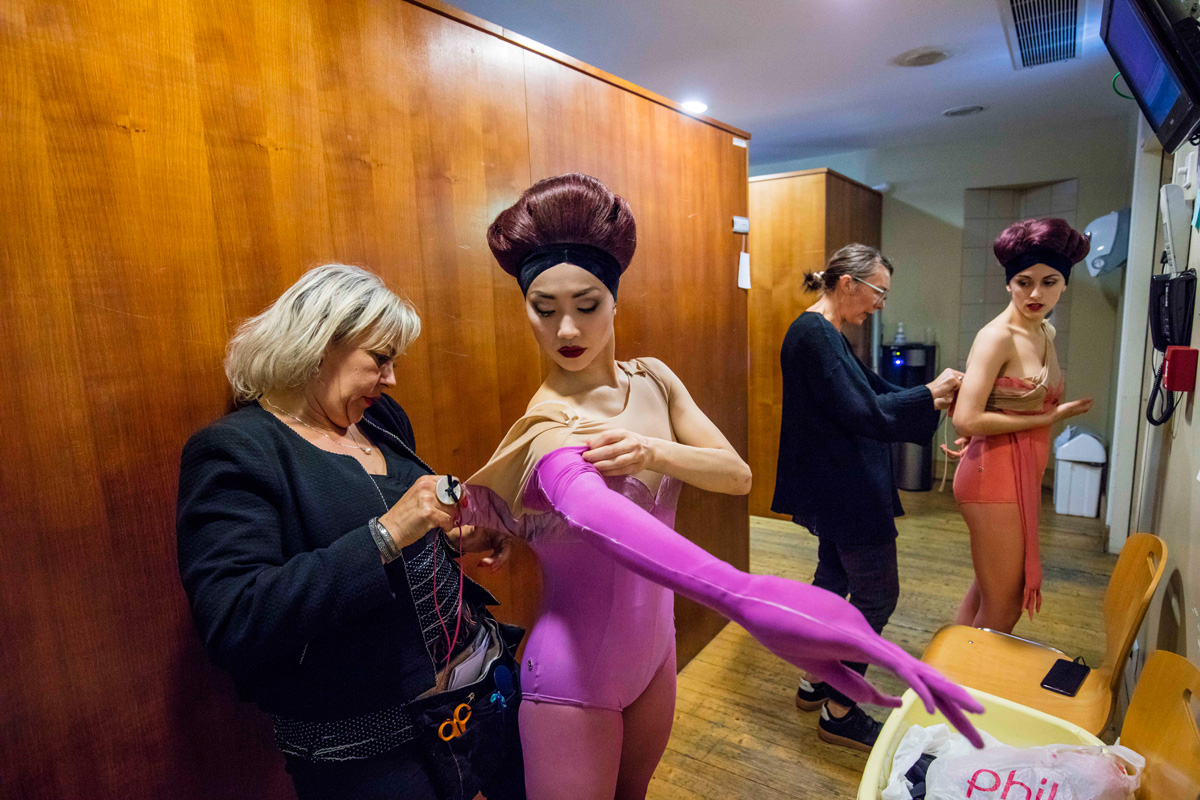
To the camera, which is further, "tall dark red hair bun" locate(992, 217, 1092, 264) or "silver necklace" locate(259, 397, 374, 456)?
"tall dark red hair bun" locate(992, 217, 1092, 264)

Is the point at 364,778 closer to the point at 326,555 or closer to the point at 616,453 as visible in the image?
the point at 326,555

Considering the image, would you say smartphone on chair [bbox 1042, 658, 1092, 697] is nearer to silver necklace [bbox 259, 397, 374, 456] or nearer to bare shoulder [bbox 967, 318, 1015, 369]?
bare shoulder [bbox 967, 318, 1015, 369]

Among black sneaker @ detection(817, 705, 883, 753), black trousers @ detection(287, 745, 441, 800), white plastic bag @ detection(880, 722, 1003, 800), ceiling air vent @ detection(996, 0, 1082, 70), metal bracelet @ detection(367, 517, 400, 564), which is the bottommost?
black sneaker @ detection(817, 705, 883, 753)

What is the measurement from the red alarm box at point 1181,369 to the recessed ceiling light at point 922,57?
91.7 inches

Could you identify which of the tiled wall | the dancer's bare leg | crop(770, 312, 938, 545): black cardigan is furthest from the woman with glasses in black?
the tiled wall

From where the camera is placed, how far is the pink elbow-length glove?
0.52 metres

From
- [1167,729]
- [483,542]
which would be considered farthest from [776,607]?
[1167,729]

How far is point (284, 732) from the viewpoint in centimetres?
99

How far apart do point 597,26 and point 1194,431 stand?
8.49ft

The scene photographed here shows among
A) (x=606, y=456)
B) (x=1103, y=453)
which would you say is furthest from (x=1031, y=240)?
(x=1103, y=453)

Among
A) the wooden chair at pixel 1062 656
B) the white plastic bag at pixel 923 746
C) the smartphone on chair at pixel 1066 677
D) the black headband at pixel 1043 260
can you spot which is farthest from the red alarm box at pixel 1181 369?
the white plastic bag at pixel 923 746

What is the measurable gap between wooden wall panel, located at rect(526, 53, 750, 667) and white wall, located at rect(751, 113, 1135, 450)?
3.14 m

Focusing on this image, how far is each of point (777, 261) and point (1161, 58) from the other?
2.71m

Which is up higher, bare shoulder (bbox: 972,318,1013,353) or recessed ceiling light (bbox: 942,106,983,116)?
recessed ceiling light (bbox: 942,106,983,116)
